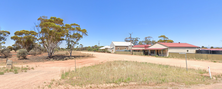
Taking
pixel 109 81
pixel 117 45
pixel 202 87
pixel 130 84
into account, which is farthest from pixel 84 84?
pixel 117 45

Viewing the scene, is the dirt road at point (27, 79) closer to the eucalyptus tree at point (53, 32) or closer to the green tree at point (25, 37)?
the eucalyptus tree at point (53, 32)

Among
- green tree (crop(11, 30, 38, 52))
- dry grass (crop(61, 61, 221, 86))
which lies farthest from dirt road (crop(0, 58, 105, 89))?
green tree (crop(11, 30, 38, 52))

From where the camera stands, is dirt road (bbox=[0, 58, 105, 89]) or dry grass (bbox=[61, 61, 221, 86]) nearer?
dirt road (bbox=[0, 58, 105, 89])

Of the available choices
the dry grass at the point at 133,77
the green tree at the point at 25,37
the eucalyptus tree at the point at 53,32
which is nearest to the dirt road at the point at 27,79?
the dry grass at the point at 133,77

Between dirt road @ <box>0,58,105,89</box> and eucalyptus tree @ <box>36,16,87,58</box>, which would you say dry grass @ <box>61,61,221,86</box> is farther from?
eucalyptus tree @ <box>36,16,87,58</box>

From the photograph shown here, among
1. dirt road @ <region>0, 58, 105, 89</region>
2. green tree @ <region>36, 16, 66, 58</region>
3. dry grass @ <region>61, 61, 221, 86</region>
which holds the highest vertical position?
green tree @ <region>36, 16, 66, 58</region>

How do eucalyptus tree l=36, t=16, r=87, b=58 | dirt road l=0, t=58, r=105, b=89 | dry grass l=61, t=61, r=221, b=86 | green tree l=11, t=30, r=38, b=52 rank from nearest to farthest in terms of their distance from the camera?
1. dirt road l=0, t=58, r=105, b=89
2. dry grass l=61, t=61, r=221, b=86
3. eucalyptus tree l=36, t=16, r=87, b=58
4. green tree l=11, t=30, r=38, b=52

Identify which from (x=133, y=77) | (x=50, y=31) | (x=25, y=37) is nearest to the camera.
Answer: (x=133, y=77)

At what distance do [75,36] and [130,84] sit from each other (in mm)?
24698

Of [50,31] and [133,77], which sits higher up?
[50,31]

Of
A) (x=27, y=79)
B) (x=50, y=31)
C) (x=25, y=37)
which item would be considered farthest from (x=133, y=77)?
(x=25, y=37)

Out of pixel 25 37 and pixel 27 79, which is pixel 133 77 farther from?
pixel 25 37

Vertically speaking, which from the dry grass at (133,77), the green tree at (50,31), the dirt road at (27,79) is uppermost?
the green tree at (50,31)

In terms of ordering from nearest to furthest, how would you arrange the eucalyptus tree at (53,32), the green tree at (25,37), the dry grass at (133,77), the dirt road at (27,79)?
the dirt road at (27,79) < the dry grass at (133,77) < the eucalyptus tree at (53,32) < the green tree at (25,37)
